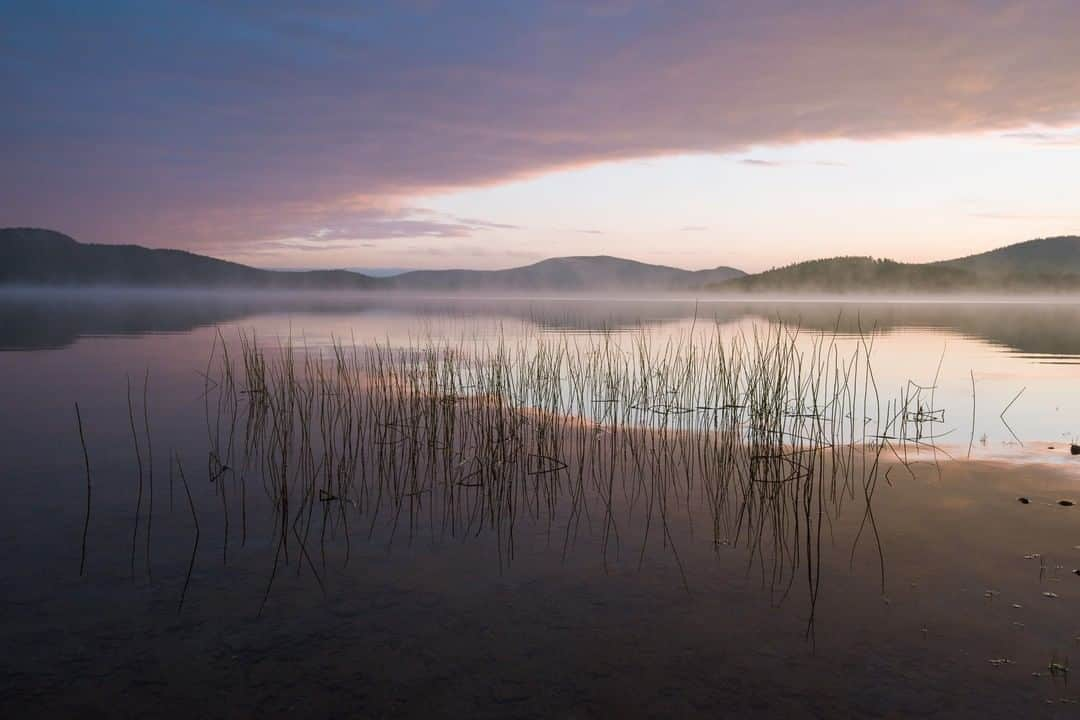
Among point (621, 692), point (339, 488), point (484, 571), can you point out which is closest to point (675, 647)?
point (621, 692)

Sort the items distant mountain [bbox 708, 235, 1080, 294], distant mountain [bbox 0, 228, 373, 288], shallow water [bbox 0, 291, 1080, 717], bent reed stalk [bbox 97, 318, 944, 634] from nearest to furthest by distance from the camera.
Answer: shallow water [bbox 0, 291, 1080, 717]
bent reed stalk [bbox 97, 318, 944, 634]
distant mountain [bbox 708, 235, 1080, 294]
distant mountain [bbox 0, 228, 373, 288]

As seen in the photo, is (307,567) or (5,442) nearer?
(307,567)

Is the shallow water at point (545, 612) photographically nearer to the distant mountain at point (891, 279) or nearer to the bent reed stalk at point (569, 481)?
the bent reed stalk at point (569, 481)

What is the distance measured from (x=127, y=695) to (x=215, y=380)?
31.7ft

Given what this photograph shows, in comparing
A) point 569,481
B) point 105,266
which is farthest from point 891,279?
point 105,266

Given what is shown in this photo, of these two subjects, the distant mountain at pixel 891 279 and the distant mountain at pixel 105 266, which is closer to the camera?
the distant mountain at pixel 891 279

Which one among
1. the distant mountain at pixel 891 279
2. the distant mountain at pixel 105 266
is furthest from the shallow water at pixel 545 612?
the distant mountain at pixel 105 266

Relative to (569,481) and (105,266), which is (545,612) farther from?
(105,266)

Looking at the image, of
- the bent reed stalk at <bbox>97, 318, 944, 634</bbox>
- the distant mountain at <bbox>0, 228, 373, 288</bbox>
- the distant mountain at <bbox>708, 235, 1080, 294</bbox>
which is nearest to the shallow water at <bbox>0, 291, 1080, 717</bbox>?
the bent reed stalk at <bbox>97, 318, 944, 634</bbox>

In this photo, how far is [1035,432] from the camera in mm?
7992

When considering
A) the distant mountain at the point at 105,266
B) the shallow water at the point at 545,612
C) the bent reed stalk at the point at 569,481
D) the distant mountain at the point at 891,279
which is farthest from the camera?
the distant mountain at the point at 105,266

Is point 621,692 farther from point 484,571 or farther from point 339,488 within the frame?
point 339,488

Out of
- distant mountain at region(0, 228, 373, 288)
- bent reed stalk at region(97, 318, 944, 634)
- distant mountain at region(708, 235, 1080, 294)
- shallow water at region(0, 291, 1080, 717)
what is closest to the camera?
shallow water at region(0, 291, 1080, 717)

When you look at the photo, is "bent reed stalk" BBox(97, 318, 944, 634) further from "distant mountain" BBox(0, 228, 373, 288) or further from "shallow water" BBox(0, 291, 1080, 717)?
"distant mountain" BBox(0, 228, 373, 288)
